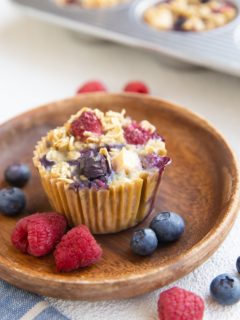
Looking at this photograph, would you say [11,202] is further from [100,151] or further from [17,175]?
[100,151]

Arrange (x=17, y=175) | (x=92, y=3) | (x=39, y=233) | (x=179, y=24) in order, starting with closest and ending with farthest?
1. (x=39, y=233)
2. (x=17, y=175)
3. (x=179, y=24)
4. (x=92, y=3)

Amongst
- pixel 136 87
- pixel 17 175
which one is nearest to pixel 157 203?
pixel 17 175

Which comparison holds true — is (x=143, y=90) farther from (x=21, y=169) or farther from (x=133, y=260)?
(x=133, y=260)

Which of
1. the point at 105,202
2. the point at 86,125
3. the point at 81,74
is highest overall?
the point at 86,125

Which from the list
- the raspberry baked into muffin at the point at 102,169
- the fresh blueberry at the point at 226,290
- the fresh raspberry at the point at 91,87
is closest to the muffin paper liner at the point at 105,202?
the raspberry baked into muffin at the point at 102,169

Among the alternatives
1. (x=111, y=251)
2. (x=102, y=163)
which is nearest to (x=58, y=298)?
(x=111, y=251)
